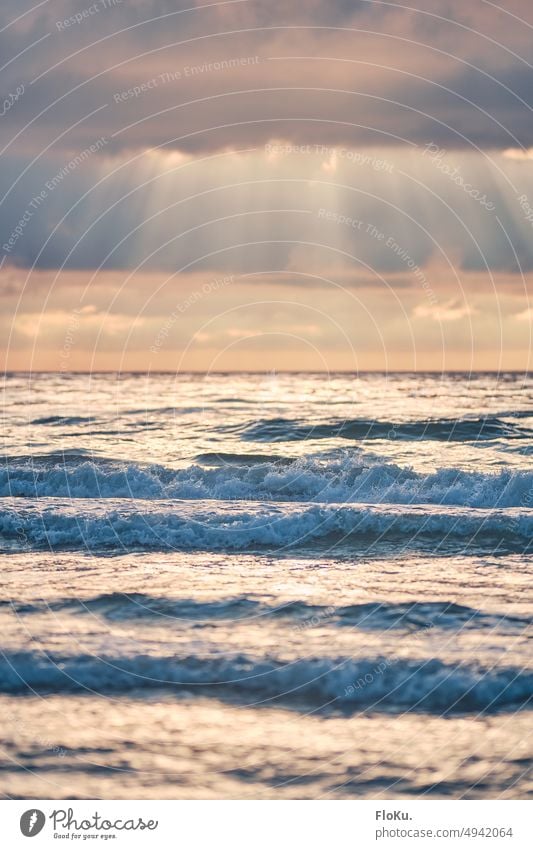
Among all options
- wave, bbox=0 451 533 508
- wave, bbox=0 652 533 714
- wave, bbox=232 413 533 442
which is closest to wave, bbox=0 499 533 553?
wave, bbox=0 451 533 508

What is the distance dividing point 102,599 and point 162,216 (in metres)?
17.5

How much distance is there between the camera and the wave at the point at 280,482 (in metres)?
30.1

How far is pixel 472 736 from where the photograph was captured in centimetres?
1143

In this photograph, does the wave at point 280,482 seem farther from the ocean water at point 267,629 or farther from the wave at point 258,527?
the wave at point 258,527

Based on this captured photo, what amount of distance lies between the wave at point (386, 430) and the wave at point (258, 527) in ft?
50.7

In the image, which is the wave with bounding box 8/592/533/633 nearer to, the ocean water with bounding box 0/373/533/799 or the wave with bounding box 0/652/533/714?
the ocean water with bounding box 0/373/533/799

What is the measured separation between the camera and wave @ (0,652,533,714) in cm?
1251

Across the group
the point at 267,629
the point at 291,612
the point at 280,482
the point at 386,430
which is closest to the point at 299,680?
the point at 267,629

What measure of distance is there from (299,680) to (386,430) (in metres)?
31.9

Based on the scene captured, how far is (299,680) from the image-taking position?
42.9 ft

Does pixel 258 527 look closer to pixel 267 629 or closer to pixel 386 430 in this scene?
pixel 267 629

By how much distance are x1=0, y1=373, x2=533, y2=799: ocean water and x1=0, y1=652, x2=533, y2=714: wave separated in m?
0.03

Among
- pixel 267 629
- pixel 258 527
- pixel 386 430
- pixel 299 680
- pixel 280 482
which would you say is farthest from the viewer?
pixel 386 430
